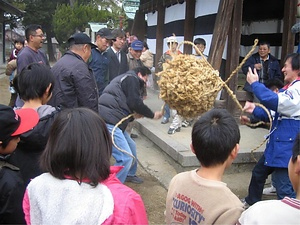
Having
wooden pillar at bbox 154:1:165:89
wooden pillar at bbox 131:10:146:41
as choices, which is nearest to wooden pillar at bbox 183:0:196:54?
wooden pillar at bbox 154:1:165:89

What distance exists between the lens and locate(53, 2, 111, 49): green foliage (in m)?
20.0

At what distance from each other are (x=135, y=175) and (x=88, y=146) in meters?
3.56

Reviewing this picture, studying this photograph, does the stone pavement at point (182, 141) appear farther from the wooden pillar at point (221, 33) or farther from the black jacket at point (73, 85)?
the black jacket at point (73, 85)

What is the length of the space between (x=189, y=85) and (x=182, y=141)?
2760 mm

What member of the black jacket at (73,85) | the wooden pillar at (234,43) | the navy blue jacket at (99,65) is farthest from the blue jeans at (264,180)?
the navy blue jacket at (99,65)

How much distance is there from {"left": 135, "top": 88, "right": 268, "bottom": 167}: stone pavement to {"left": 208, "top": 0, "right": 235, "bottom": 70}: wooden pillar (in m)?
1.31

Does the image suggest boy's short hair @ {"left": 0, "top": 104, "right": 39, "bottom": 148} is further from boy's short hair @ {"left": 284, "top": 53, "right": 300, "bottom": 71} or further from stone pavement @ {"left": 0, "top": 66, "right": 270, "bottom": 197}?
stone pavement @ {"left": 0, "top": 66, "right": 270, "bottom": 197}

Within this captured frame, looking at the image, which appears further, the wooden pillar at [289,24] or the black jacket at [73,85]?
the wooden pillar at [289,24]

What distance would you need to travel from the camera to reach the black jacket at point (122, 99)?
3.99 m

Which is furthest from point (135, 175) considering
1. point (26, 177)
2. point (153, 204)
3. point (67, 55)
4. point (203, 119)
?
point (203, 119)

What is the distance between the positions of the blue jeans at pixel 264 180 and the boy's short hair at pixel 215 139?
69.7 inches

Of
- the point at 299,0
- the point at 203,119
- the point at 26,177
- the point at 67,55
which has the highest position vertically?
the point at 299,0

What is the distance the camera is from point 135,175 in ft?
16.4

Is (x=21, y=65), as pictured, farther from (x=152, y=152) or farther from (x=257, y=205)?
(x=257, y=205)
